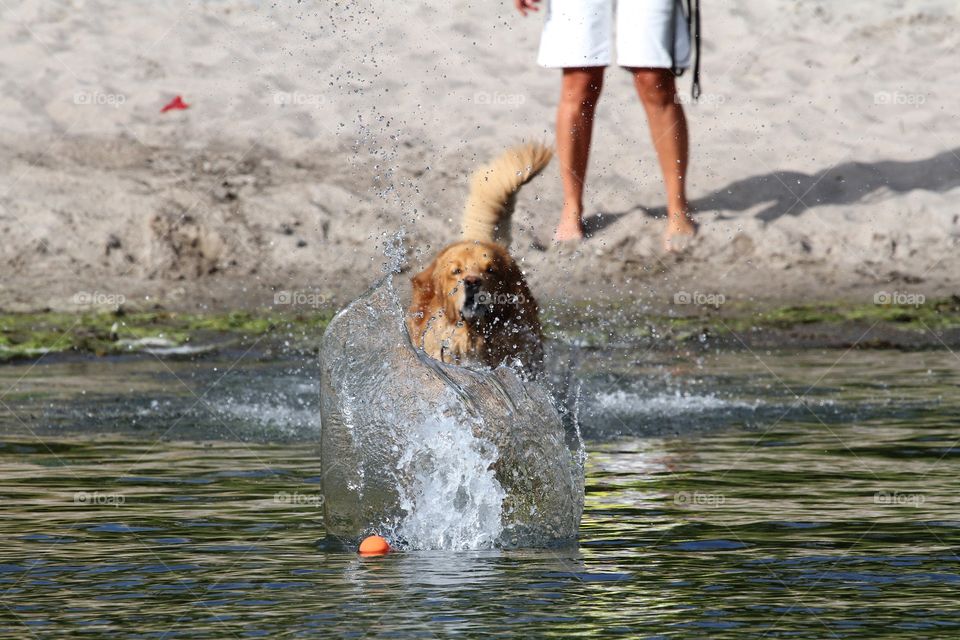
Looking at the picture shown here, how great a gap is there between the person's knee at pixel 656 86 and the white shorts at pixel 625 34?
12cm

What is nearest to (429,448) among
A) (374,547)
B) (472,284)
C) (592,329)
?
(374,547)

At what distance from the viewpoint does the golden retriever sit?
28.8 ft

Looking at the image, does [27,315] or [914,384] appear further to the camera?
[27,315]

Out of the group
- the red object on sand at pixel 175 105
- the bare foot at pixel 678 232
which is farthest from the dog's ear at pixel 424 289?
the red object on sand at pixel 175 105

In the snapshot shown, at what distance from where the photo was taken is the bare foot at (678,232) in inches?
485

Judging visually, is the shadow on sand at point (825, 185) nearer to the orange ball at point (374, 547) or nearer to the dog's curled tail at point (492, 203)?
the dog's curled tail at point (492, 203)

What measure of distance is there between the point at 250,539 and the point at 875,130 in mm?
9296

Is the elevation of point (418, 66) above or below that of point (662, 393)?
above

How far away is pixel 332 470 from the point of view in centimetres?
638

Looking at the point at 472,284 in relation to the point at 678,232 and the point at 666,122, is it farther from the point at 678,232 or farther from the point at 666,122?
the point at 678,232

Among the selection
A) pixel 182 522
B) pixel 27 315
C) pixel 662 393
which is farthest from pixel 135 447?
pixel 27 315

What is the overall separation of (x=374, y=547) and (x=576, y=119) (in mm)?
6056

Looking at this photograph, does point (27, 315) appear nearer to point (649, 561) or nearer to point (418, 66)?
point (418, 66)

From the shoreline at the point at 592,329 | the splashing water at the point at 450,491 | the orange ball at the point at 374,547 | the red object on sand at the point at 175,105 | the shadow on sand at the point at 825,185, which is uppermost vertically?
the red object on sand at the point at 175,105
